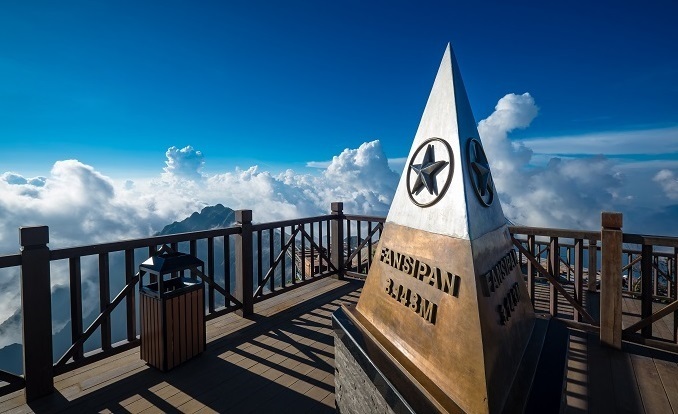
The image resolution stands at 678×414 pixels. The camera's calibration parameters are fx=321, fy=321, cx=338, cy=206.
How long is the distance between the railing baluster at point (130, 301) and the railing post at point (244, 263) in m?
1.40

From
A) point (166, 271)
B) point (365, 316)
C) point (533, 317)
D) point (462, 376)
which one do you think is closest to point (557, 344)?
point (533, 317)

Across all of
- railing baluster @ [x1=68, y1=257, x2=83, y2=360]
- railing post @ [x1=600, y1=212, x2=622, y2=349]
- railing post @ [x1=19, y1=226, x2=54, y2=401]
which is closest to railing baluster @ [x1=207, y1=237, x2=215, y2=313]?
railing baluster @ [x1=68, y1=257, x2=83, y2=360]

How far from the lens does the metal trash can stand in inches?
132

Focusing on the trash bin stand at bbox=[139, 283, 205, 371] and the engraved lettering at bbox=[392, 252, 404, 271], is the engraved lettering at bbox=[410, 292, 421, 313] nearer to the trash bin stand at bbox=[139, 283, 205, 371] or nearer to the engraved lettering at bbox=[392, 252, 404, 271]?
the engraved lettering at bbox=[392, 252, 404, 271]

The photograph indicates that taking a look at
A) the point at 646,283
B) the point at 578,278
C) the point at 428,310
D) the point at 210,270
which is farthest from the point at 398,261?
the point at 578,278

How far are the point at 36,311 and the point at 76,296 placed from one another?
0.34 m

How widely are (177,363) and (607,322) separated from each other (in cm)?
500

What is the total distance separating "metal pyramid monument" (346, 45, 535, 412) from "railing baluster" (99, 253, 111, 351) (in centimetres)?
268

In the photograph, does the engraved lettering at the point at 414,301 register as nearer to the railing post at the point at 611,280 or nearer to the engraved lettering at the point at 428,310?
the engraved lettering at the point at 428,310

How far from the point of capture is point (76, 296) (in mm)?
3281

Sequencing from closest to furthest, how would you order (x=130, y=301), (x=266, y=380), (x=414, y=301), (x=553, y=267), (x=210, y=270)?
1. (x=414, y=301)
2. (x=266, y=380)
3. (x=130, y=301)
4. (x=210, y=270)
5. (x=553, y=267)

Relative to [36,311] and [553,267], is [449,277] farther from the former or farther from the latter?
[36,311]

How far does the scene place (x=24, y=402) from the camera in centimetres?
292

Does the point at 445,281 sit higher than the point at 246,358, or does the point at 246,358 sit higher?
the point at 445,281
